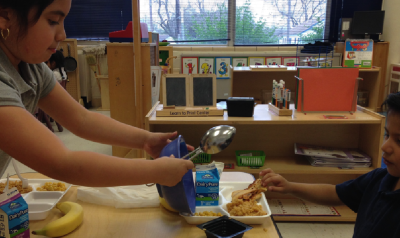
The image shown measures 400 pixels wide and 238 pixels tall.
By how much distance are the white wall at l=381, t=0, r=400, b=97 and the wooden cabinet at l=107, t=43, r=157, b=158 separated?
164 inches

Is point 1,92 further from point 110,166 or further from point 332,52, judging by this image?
point 332,52

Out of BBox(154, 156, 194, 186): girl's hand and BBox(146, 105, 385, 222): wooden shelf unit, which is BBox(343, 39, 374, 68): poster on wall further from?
BBox(154, 156, 194, 186): girl's hand

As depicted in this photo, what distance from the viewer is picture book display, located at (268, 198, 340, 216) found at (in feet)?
7.62

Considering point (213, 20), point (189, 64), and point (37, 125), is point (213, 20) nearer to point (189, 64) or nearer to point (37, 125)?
point (189, 64)

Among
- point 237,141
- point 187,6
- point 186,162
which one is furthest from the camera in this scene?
point 187,6

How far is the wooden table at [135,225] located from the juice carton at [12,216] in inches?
5.4

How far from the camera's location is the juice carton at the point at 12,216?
30.5 inches

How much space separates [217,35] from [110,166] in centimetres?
540

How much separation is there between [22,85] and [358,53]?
4.63m

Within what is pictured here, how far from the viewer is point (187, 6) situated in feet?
18.9

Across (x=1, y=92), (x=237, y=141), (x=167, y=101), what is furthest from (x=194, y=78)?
(x=1, y=92)

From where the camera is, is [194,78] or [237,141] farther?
[237,141]

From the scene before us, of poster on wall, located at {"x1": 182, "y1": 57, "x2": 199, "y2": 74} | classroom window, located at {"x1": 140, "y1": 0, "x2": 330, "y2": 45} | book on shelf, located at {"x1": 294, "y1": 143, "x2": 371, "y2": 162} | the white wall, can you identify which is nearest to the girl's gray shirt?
book on shelf, located at {"x1": 294, "y1": 143, "x2": 371, "y2": 162}

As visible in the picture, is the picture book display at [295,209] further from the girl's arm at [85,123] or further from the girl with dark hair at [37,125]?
the girl with dark hair at [37,125]
